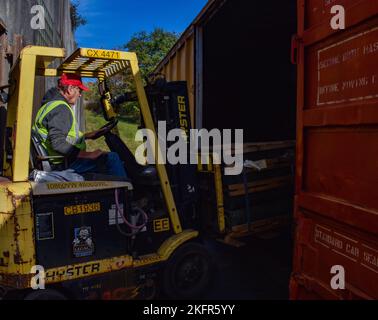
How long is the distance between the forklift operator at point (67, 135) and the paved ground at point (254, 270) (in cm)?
142

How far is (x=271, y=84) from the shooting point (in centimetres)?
704

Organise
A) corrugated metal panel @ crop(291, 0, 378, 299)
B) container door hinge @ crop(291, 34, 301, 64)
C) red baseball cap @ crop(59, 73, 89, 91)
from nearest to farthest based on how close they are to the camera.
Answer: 1. corrugated metal panel @ crop(291, 0, 378, 299)
2. container door hinge @ crop(291, 34, 301, 64)
3. red baseball cap @ crop(59, 73, 89, 91)

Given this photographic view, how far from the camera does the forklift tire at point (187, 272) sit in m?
4.02

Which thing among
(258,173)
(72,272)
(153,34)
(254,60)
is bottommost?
(72,272)

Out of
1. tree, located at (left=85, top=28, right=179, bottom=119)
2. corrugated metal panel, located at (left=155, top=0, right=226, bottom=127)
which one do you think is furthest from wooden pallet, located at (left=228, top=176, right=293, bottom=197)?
tree, located at (left=85, top=28, right=179, bottom=119)

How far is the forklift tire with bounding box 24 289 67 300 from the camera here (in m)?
3.27

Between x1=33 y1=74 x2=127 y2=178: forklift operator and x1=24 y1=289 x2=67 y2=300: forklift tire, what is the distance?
102 centimetres

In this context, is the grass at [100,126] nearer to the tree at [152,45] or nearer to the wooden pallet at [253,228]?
the tree at [152,45]

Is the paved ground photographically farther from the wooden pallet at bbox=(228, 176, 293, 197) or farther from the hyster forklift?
the wooden pallet at bbox=(228, 176, 293, 197)

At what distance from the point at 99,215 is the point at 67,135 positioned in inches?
28.5

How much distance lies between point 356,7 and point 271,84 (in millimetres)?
4596

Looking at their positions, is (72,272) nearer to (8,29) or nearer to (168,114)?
(168,114)

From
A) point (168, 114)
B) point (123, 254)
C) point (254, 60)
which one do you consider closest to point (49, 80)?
point (254, 60)

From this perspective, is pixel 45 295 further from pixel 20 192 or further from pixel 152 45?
pixel 152 45
